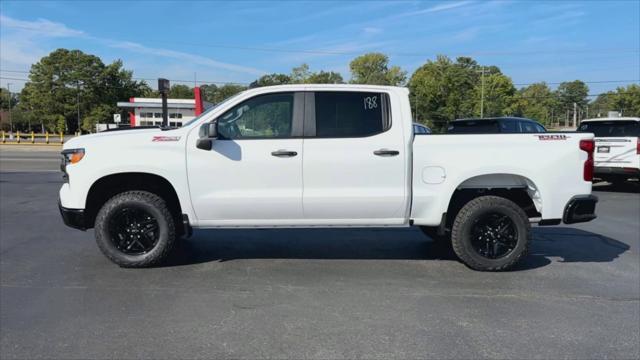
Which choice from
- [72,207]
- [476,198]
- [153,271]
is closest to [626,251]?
[476,198]

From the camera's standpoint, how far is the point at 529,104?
3524 inches

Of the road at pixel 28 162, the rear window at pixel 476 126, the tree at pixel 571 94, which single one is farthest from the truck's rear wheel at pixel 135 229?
the tree at pixel 571 94

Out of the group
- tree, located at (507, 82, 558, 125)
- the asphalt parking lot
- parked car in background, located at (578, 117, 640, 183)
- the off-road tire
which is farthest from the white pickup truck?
tree, located at (507, 82, 558, 125)

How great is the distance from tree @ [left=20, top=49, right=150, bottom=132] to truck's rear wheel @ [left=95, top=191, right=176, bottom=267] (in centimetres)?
8469

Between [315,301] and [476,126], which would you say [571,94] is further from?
[315,301]

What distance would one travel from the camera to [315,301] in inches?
181

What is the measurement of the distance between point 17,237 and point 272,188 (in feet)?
13.7

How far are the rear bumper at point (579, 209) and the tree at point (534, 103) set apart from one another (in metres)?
69.9

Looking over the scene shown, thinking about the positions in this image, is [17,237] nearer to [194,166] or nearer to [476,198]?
[194,166]

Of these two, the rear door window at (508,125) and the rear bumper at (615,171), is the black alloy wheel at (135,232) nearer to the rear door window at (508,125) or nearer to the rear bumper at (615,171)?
the rear door window at (508,125)

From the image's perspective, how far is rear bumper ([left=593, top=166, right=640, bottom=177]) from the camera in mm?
12266

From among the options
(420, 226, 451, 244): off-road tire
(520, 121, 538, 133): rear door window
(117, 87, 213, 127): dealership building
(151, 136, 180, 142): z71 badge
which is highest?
(117, 87, 213, 127): dealership building

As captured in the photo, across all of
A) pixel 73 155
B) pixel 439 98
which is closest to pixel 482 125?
pixel 73 155

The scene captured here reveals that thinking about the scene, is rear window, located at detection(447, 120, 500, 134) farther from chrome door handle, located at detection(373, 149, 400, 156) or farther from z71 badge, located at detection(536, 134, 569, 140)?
chrome door handle, located at detection(373, 149, 400, 156)
